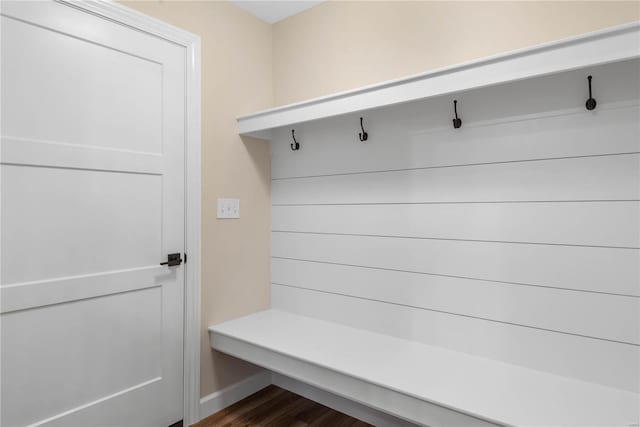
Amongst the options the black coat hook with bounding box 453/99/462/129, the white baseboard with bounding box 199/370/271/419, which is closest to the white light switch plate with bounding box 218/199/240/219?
the white baseboard with bounding box 199/370/271/419

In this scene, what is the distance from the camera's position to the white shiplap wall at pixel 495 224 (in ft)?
4.63

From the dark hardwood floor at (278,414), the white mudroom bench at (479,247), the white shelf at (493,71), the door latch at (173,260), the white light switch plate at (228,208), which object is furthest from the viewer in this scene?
the white light switch plate at (228,208)

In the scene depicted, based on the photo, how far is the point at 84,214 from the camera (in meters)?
1.63

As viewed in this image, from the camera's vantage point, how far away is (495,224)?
1.67 meters

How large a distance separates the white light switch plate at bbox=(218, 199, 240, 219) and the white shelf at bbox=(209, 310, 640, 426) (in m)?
0.65

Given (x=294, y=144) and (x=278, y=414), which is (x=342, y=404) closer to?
(x=278, y=414)

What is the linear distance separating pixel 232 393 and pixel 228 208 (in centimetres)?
113

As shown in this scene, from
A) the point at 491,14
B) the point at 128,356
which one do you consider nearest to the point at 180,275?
the point at 128,356

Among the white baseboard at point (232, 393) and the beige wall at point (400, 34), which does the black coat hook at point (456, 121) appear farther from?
the white baseboard at point (232, 393)

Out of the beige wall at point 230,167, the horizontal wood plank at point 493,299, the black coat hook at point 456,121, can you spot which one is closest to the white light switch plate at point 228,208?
the beige wall at point 230,167

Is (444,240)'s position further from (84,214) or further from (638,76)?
(84,214)

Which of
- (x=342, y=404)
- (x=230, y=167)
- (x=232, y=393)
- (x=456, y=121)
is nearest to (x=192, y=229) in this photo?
(x=230, y=167)

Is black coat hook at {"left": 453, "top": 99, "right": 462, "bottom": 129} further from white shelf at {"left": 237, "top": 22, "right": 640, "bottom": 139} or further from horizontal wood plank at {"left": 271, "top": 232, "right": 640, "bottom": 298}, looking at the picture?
horizontal wood plank at {"left": 271, "top": 232, "right": 640, "bottom": 298}

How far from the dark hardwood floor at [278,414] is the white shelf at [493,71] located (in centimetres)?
168
